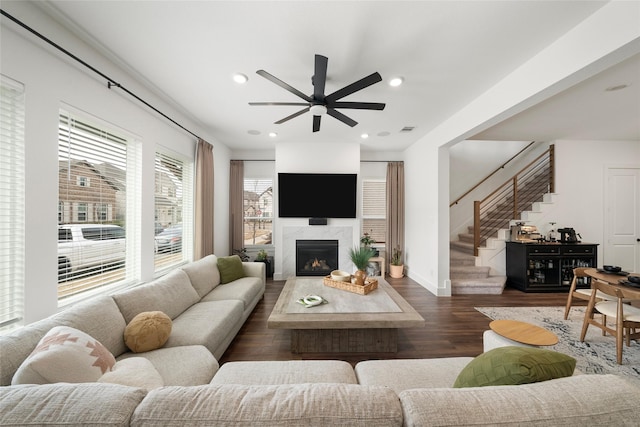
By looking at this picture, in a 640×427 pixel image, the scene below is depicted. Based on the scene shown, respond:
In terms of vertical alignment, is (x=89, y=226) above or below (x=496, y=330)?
above

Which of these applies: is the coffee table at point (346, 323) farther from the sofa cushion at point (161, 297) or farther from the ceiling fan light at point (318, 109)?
the ceiling fan light at point (318, 109)

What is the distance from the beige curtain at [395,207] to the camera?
17.3 feet

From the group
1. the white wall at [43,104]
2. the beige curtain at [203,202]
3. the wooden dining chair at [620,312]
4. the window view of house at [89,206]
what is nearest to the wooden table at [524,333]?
the wooden dining chair at [620,312]

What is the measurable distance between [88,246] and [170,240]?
47.1 inches

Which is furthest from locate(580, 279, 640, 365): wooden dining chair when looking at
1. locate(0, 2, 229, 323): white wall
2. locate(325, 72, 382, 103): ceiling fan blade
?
locate(0, 2, 229, 323): white wall

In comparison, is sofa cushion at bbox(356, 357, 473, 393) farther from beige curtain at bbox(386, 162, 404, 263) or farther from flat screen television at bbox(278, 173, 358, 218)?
beige curtain at bbox(386, 162, 404, 263)

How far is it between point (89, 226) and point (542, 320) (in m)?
5.19

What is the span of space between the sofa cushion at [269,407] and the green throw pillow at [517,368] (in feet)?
1.71

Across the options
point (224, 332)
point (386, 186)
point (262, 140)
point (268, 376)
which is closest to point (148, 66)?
point (262, 140)

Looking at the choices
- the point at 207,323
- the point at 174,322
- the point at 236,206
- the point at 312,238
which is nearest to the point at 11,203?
the point at 174,322

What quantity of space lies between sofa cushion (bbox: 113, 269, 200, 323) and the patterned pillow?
21.8 inches

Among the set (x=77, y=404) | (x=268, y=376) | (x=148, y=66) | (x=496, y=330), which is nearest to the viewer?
(x=77, y=404)

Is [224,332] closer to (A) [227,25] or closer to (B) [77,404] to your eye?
(B) [77,404]

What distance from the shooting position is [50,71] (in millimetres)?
1714
